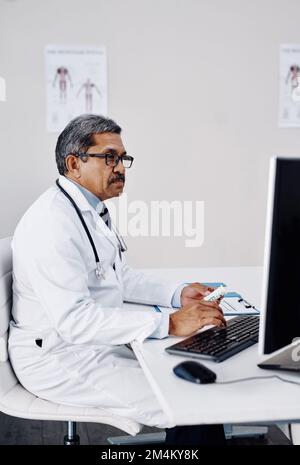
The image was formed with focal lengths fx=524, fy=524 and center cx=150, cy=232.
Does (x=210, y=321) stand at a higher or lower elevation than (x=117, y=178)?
lower

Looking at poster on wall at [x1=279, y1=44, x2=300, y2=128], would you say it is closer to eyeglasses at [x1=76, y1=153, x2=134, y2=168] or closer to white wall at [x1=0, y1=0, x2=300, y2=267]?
white wall at [x1=0, y1=0, x2=300, y2=267]

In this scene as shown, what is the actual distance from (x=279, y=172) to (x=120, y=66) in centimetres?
186

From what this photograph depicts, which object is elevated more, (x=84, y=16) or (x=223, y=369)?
(x=84, y=16)

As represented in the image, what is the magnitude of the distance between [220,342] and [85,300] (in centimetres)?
38

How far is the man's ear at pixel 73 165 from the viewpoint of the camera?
169cm

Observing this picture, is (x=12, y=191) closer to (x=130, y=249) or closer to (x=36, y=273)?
(x=130, y=249)

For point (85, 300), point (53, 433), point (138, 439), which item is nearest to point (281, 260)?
point (85, 300)

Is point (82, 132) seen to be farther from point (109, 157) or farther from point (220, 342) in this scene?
point (220, 342)

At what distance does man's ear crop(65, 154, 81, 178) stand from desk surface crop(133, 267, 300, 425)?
677 millimetres

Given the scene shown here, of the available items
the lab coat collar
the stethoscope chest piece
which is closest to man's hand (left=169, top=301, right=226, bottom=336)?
the stethoscope chest piece

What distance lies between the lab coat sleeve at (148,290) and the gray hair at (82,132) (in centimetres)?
49

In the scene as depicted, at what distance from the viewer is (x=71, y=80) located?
2.58m
